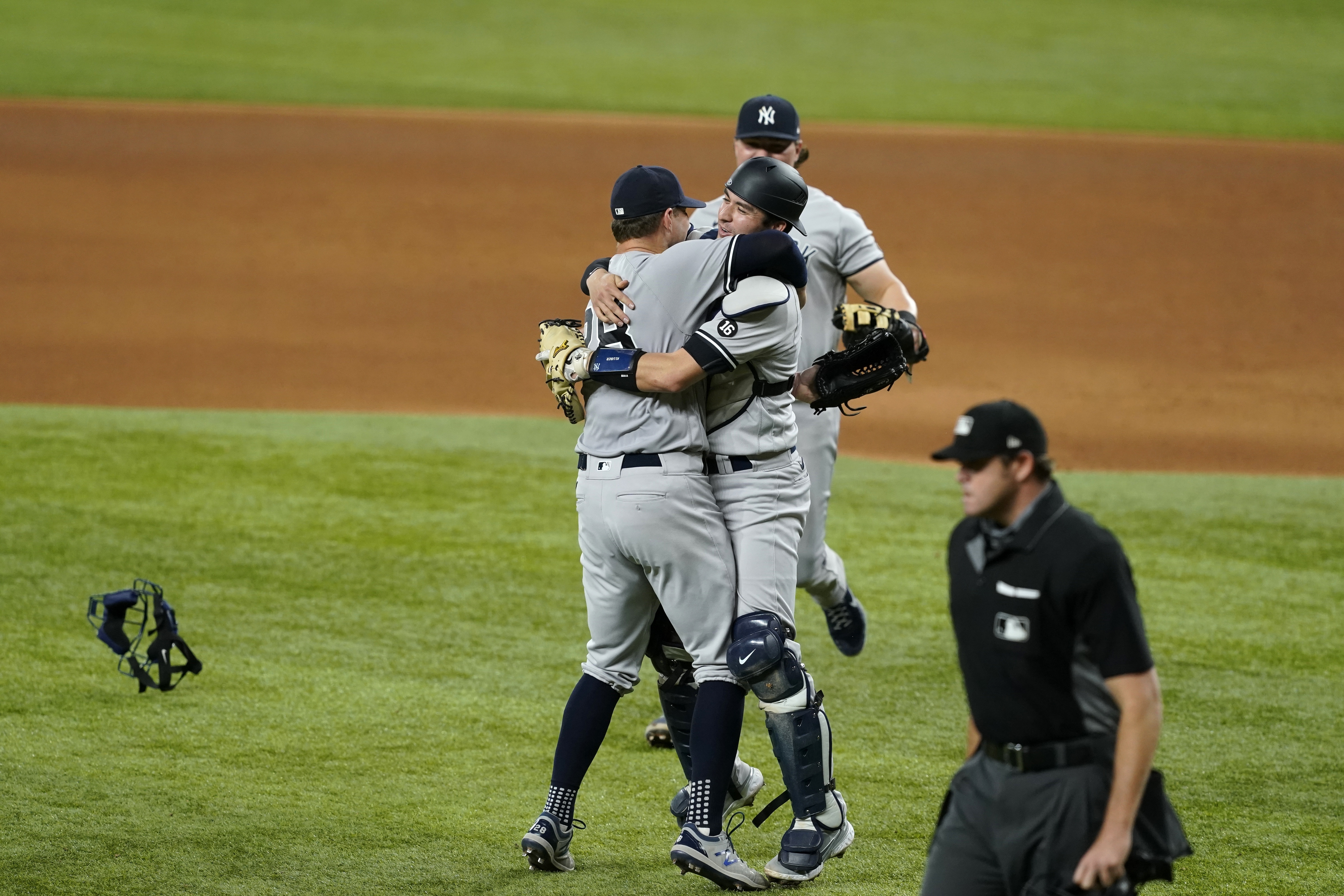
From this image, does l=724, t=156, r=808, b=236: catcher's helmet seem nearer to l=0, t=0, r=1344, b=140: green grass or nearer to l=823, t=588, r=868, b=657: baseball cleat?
l=823, t=588, r=868, b=657: baseball cleat

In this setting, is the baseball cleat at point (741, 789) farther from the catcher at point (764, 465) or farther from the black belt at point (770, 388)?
the black belt at point (770, 388)

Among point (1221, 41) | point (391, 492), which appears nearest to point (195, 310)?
point (391, 492)

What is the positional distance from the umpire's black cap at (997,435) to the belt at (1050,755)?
0.59 m

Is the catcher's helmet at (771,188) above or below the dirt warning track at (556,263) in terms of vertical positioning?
below

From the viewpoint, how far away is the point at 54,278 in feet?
57.2

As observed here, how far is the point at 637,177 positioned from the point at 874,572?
13.6 feet

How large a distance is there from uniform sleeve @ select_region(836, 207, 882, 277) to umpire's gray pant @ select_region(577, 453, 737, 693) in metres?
1.77

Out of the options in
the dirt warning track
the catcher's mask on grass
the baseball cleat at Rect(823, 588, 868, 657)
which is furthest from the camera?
the dirt warning track

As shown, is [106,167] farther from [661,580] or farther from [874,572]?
[661,580]

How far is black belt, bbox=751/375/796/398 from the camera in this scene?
4.61m

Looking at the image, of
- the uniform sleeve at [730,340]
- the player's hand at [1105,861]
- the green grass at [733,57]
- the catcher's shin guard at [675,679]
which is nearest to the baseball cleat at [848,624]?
the catcher's shin guard at [675,679]

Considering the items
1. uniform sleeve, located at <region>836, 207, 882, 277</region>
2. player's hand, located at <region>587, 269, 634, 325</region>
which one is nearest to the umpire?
player's hand, located at <region>587, 269, 634, 325</region>

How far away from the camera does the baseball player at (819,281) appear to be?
19.3 feet

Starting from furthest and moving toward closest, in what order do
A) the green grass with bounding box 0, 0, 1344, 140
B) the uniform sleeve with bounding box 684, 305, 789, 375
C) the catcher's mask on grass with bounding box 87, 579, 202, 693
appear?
the green grass with bounding box 0, 0, 1344, 140, the catcher's mask on grass with bounding box 87, 579, 202, 693, the uniform sleeve with bounding box 684, 305, 789, 375
